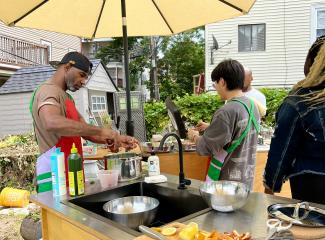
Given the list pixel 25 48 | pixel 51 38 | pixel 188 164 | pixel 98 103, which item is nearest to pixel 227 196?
pixel 188 164

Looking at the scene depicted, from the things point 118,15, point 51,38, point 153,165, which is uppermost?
point 51,38

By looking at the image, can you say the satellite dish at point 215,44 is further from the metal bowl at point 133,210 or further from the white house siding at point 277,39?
the metal bowl at point 133,210

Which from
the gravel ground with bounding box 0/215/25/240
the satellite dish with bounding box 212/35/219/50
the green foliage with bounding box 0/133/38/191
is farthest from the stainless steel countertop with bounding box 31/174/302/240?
the satellite dish with bounding box 212/35/219/50

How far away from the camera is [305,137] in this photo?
62.6 inches

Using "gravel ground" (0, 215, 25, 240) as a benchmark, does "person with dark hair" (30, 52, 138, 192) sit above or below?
above

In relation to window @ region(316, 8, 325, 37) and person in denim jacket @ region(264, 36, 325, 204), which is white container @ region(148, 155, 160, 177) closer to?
person in denim jacket @ region(264, 36, 325, 204)

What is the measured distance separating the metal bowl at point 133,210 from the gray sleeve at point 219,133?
2.02ft

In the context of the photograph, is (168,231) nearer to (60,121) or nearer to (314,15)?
(60,121)

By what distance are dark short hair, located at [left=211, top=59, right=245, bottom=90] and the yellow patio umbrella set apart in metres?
0.74

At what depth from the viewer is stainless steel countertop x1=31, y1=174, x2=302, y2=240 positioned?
140 cm

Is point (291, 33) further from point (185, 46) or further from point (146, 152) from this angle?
point (185, 46)

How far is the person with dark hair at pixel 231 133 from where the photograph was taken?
2334mm

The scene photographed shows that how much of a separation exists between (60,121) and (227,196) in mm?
1367

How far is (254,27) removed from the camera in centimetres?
1162
